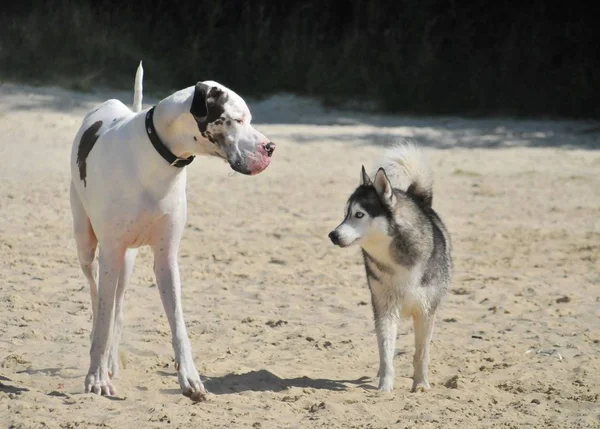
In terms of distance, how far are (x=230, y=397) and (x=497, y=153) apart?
8.65 meters

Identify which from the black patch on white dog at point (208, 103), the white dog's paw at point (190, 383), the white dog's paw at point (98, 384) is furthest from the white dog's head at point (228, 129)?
the white dog's paw at point (98, 384)

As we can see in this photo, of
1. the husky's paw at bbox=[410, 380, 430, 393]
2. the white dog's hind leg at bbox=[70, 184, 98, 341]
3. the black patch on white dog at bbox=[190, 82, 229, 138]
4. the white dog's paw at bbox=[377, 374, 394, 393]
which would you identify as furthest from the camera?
the husky's paw at bbox=[410, 380, 430, 393]

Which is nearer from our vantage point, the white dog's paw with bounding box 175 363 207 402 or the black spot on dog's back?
the white dog's paw with bounding box 175 363 207 402

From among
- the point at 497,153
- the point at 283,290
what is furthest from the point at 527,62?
the point at 283,290

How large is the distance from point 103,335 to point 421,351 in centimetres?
177

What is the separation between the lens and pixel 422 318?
245 inches

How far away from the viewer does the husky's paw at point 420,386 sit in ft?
19.9

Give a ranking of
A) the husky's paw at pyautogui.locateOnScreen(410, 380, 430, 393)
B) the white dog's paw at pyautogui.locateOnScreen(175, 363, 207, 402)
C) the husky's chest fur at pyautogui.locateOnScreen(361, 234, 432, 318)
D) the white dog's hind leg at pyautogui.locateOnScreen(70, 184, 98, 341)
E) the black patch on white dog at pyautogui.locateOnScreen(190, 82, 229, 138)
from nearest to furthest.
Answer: the black patch on white dog at pyautogui.locateOnScreen(190, 82, 229, 138)
the white dog's paw at pyautogui.locateOnScreen(175, 363, 207, 402)
the white dog's hind leg at pyautogui.locateOnScreen(70, 184, 98, 341)
the husky's paw at pyautogui.locateOnScreen(410, 380, 430, 393)
the husky's chest fur at pyautogui.locateOnScreen(361, 234, 432, 318)

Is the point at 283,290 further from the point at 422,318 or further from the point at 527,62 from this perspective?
Result: the point at 527,62

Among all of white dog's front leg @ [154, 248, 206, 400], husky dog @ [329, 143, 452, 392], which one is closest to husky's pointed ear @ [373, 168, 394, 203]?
husky dog @ [329, 143, 452, 392]

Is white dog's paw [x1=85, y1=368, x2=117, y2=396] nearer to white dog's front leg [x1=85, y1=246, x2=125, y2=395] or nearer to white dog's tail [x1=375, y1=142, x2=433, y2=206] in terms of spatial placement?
white dog's front leg [x1=85, y1=246, x2=125, y2=395]

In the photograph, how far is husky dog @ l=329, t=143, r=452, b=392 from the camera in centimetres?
611

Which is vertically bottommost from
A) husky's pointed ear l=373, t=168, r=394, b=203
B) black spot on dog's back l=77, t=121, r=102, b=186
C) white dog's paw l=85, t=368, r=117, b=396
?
white dog's paw l=85, t=368, r=117, b=396

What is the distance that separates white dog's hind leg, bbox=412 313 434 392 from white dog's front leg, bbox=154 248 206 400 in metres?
1.35
